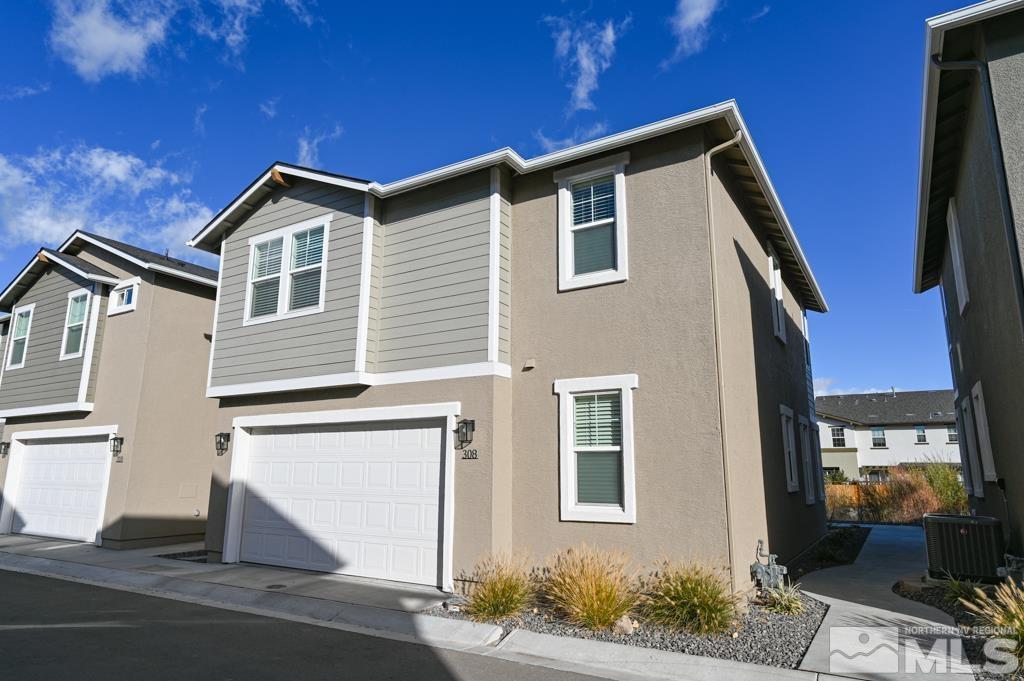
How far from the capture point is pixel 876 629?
6582 millimetres

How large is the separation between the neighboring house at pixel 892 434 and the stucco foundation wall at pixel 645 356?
35.7m

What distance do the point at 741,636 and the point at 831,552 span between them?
255 inches

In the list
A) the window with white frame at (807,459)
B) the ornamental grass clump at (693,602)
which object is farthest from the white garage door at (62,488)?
the window with white frame at (807,459)

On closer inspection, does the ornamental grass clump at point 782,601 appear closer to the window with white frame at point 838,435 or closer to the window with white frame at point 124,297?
the window with white frame at point 124,297

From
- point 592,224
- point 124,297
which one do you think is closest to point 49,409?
point 124,297

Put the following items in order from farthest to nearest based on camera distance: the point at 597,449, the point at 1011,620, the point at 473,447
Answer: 1. the point at 473,447
2. the point at 597,449
3. the point at 1011,620

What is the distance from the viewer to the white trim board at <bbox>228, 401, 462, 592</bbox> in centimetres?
871

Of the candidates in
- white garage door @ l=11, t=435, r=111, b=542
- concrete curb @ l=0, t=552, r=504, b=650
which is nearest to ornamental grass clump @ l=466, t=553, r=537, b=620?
concrete curb @ l=0, t=552, r=504, b=650

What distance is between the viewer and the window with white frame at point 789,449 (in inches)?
446

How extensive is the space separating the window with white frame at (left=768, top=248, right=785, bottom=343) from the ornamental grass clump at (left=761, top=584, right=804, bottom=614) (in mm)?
5674

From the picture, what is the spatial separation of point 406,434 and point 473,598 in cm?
297

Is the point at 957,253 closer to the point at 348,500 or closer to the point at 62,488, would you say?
the point at 348,500

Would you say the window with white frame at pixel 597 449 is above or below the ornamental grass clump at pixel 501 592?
above

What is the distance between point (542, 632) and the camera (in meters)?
6.78
